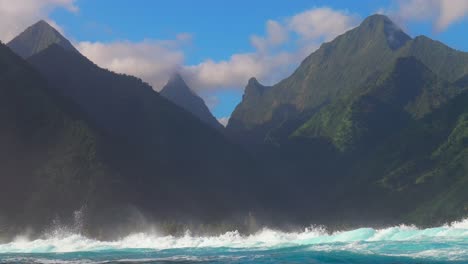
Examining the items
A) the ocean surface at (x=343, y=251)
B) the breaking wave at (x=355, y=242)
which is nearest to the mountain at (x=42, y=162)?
the breaking wave at (x=355, y=242)

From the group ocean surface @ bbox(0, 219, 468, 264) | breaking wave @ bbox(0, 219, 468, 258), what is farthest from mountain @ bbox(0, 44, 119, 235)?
ocean surface @ bbox(0, 219, 468, 264)

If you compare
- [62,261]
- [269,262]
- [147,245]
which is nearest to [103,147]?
[147,245]

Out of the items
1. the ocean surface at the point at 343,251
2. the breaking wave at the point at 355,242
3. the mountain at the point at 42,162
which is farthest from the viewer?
the mountain at the point at 42,162

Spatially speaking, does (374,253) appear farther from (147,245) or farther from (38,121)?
(38,121)

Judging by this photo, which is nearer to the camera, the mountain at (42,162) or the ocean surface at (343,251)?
the ocean surface at (343,251)

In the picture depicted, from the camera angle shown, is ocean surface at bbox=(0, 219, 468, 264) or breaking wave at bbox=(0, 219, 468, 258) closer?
ocean surface at bbox=(0, 219, 468, 264)

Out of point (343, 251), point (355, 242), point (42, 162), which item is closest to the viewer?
point (343, 251)

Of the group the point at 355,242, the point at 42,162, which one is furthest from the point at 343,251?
the point at 42,162

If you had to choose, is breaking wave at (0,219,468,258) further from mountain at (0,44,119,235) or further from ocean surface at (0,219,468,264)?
mountain at (0,44,119,235)

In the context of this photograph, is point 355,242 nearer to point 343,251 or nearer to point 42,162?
point 343,251

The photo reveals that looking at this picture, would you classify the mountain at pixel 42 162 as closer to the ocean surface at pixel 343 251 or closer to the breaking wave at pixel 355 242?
the breaking wave at pixel 355 242

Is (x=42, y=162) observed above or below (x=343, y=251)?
above

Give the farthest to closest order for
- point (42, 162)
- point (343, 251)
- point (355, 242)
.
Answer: point (42, 162), point (355, 242), point (343, 251)

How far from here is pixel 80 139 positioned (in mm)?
185500
